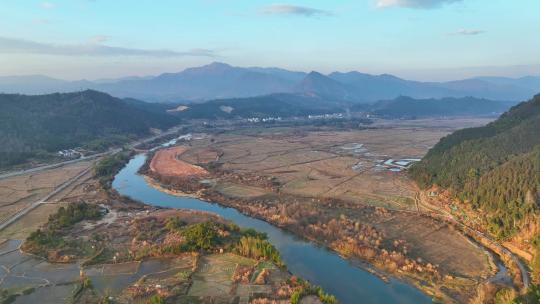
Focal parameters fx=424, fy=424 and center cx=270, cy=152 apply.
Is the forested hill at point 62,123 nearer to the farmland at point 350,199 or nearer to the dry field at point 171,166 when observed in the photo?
the dry field at point 171,166

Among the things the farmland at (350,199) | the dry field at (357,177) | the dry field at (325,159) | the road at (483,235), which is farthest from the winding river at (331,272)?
the dry field at (325,159)

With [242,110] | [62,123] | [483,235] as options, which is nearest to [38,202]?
[483,235]

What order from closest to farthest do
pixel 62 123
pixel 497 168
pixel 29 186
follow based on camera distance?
pixel 497 168 < pixel 29 186 < pixel 62 123

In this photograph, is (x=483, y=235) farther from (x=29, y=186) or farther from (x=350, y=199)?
(x=29, y=186)

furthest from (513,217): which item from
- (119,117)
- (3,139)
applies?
(119,117)

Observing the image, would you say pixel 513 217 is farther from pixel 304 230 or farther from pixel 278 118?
pixel 278 118
